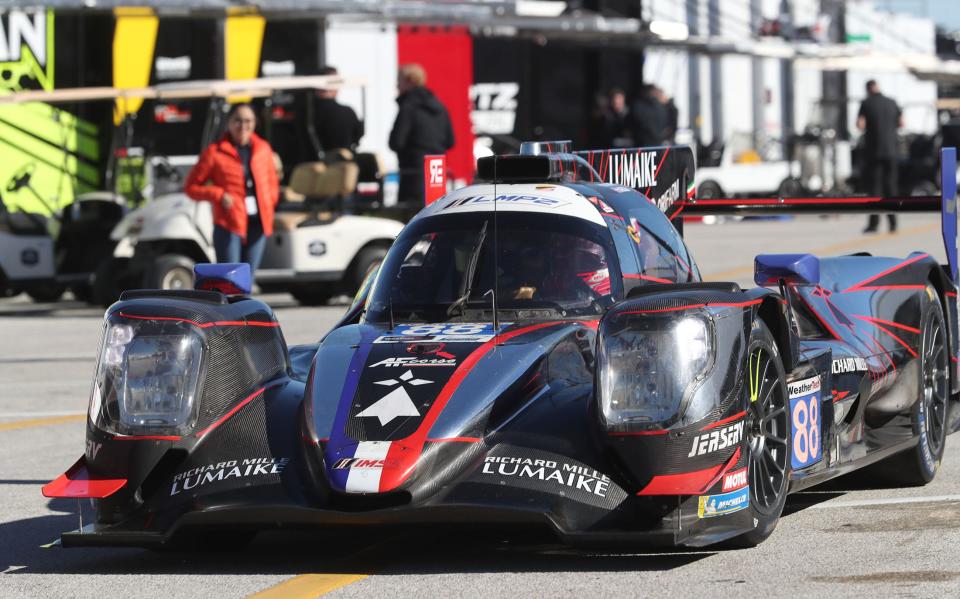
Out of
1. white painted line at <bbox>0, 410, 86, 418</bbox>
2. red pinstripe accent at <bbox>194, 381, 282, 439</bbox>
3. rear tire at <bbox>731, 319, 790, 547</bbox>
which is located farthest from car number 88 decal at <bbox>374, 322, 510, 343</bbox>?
white painted line at <bbox>0, 410, 86, 418</bbox>

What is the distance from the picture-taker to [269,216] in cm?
1472

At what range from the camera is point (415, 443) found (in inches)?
231

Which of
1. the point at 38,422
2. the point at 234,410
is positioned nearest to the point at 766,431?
the point at 234,410

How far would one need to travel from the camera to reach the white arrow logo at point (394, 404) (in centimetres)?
601

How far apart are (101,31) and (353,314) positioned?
14.0 metres

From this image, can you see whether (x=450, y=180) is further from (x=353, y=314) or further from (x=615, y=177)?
(x=353, y=314)

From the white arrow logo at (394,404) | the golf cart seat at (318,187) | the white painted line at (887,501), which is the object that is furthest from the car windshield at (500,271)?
the golf cart seat at (318,187)

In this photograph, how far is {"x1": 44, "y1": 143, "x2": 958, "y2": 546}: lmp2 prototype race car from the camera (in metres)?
5.77

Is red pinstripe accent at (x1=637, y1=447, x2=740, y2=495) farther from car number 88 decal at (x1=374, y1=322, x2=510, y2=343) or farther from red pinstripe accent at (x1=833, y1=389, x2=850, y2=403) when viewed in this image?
red pinstripe accent at (x1=833, y1=389, x2=850, y2=403)

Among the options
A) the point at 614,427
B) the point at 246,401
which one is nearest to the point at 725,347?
the point at 614,427

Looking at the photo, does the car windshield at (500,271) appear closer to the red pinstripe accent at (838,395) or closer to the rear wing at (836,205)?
the red pinstripe accent at (838,395)

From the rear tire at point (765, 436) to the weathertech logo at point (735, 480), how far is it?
8 cm

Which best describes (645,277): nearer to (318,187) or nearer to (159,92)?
(318,187)

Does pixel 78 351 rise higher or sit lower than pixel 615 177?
lower
